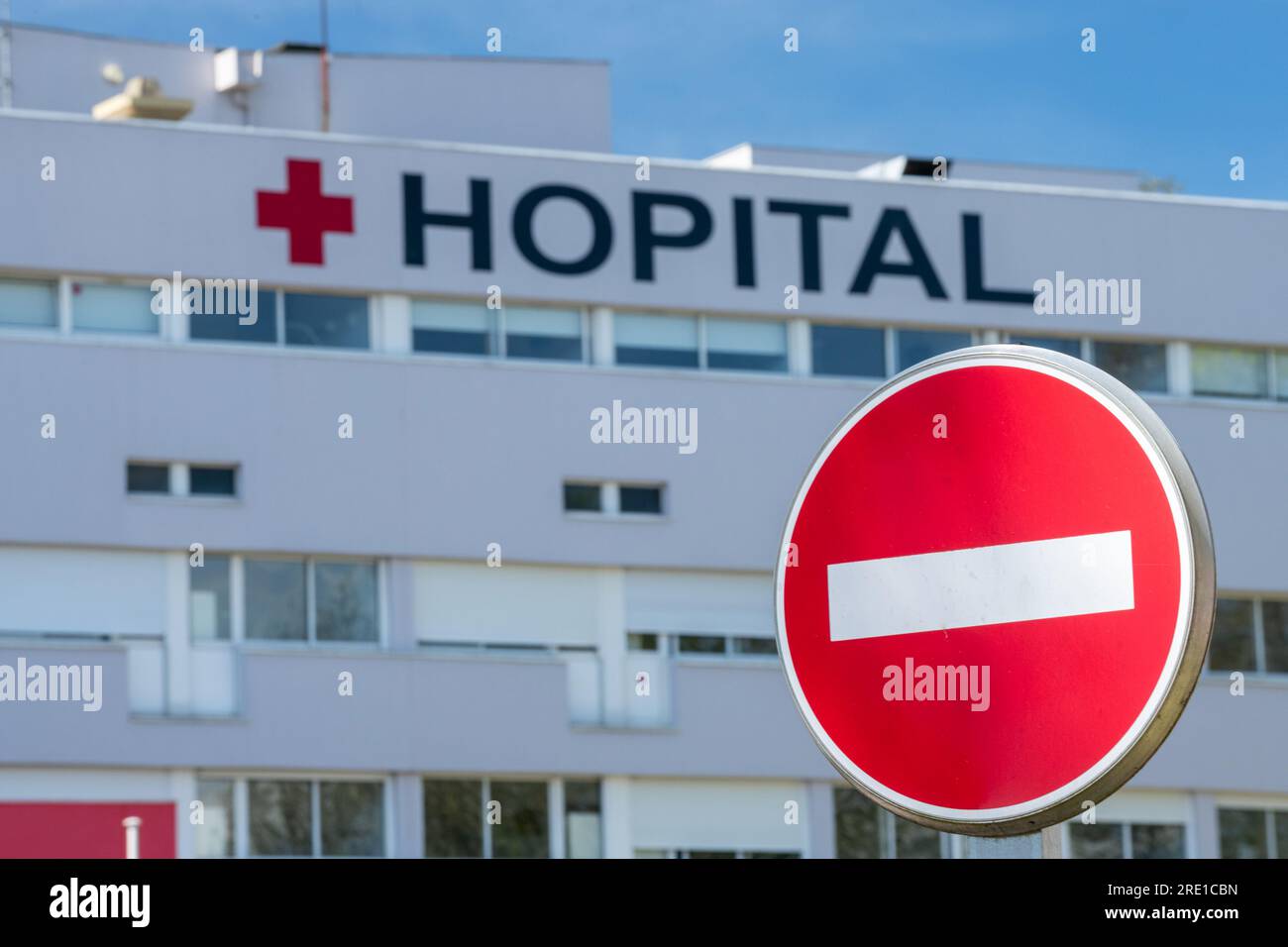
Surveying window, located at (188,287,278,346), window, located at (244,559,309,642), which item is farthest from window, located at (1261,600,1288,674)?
window, located at (188,287,278,346)

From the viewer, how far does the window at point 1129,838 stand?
3397cm

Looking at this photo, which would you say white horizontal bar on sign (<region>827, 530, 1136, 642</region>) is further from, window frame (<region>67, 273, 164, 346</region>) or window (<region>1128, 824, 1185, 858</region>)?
window (<region>1128, 824, 1185, 858</region>)

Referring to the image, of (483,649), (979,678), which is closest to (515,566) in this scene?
(483,649)

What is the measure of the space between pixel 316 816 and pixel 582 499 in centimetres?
544

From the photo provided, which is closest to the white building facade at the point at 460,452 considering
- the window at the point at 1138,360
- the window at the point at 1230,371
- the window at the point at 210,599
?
the window at the point at 210,599

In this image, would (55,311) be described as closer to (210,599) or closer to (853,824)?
(210,599)

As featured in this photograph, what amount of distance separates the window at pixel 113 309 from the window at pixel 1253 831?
16663 mm

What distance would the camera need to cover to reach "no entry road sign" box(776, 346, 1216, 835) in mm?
2309

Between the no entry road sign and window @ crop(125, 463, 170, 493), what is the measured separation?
28.3 m
